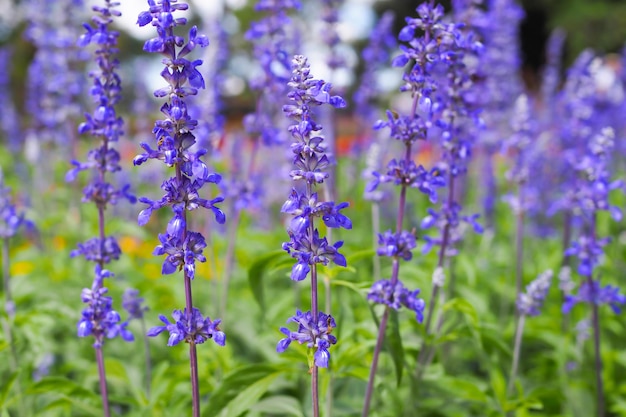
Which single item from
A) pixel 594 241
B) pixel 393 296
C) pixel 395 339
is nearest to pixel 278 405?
pixel 395 339

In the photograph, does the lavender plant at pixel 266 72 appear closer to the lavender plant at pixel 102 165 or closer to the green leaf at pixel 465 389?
the lavender plant at pixel 102 165

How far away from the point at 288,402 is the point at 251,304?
2.55 m

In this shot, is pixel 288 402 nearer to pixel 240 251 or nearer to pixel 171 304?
pixel 171 304

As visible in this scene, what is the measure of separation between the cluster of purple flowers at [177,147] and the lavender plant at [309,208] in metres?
0.31

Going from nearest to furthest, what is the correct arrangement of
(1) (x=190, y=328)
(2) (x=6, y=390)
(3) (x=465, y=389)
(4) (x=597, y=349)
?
(1) (x=190, y=328) < (2) (x=6, y=390) < (3) (x=465, y=389) < (4) (x=597, y=349)

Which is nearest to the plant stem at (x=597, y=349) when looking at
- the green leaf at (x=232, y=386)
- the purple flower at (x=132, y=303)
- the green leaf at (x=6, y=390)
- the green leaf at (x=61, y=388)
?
the green leaf at (x=232, y=386)

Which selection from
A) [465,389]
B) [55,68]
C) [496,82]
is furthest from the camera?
[55,68]

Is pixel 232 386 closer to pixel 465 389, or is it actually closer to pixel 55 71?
pixel 465 389

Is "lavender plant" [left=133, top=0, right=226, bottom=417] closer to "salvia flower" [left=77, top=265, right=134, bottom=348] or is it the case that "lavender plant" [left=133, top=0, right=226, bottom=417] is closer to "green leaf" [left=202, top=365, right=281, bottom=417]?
"salvia flower" [left=77, top=265, right=134, bottom=348]

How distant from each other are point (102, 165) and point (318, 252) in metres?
1.54

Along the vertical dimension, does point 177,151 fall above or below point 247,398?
above

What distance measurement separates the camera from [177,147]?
8.63ft

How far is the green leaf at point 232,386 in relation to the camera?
3.54 m

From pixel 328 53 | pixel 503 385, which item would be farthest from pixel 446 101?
pixel 328 53
